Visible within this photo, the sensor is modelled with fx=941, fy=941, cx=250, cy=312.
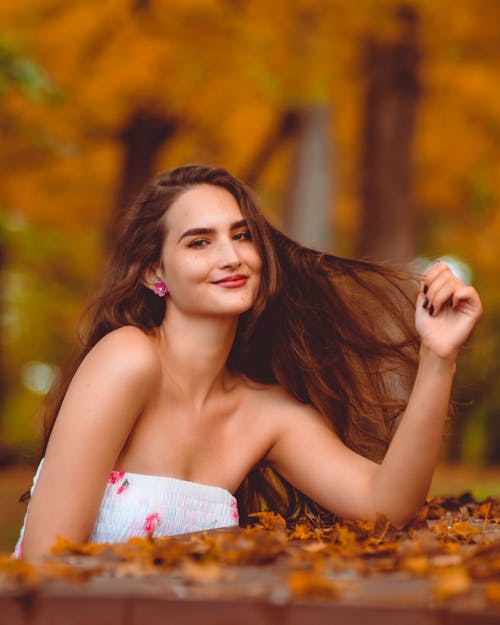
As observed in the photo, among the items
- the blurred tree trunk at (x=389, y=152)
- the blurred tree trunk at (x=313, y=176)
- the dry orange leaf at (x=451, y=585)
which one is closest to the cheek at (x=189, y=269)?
the dry orange leaf at (x=451, y=585)

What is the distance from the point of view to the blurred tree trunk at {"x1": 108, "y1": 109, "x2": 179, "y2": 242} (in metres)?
11.2

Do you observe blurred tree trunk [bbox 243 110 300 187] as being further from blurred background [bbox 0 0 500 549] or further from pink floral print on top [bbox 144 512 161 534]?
pink floral print on top [bbox 144 512 161 534]

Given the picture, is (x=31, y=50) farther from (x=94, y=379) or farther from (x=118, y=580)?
(x=118, y=580)

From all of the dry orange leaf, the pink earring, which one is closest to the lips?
the pink earring

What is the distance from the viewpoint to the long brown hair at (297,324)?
10.5 ft

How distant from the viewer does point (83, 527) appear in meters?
2.64

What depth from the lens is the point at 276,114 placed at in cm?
1087

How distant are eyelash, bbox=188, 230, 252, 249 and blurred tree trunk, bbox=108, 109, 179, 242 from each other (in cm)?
811

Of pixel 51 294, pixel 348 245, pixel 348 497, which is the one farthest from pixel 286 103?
pixel 51 294

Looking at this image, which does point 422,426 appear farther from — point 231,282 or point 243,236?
point 243,236

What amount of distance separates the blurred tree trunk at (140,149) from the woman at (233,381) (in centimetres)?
792

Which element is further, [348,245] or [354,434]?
[348,245]

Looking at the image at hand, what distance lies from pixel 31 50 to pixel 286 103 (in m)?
2.42

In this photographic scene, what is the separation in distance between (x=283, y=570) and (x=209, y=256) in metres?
1.34
